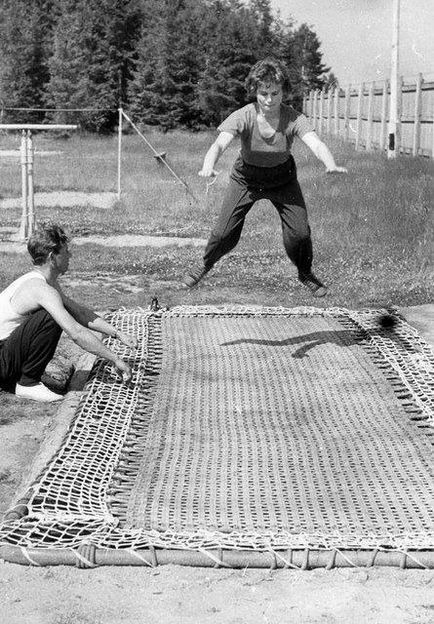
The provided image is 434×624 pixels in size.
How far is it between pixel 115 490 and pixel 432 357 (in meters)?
2.82

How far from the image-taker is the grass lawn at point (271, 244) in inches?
380

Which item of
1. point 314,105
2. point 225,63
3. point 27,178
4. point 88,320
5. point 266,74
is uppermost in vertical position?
point 225,63

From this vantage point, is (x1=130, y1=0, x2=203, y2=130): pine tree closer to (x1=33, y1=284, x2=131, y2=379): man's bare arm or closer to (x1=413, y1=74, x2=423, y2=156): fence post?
(x1=413, y1=74, x2=423, y2=156): fence post

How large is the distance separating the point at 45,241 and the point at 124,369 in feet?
2.65

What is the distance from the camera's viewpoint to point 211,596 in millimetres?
3365

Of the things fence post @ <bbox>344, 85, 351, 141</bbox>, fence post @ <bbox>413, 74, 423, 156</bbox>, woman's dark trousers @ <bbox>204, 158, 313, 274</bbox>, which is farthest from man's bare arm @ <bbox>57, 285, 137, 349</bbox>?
fence post @ <bbox>344, 85, 351, 141</bbox>

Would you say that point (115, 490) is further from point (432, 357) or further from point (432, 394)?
point (432, 357)

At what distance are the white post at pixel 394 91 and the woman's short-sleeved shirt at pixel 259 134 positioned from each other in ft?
56.8

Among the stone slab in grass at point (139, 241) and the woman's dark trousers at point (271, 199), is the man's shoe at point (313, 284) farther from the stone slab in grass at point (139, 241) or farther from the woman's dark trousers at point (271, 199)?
the stone slab in grass at point (139, 241)

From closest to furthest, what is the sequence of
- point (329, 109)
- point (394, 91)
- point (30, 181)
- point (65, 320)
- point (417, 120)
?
point (65, 320), point (30, 181), point (417, 120), point (394, 91), point (329, 109)

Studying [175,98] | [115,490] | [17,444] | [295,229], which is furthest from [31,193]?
[175,98]

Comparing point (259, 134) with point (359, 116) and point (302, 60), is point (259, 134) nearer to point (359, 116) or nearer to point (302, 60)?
point (359, 116)

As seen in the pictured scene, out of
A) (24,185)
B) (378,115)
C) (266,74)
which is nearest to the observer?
(266,74)

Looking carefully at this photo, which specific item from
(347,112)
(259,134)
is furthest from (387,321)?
(347,112)
